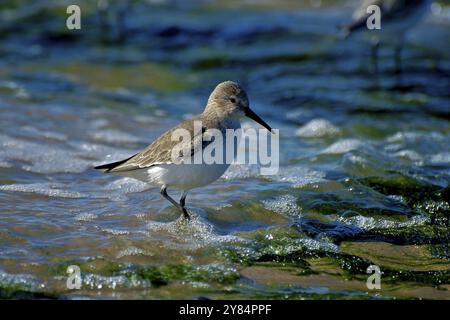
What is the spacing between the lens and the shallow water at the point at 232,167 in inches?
216

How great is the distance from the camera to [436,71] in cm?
1245

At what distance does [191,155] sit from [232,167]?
193 centimetres

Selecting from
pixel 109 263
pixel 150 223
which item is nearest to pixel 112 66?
pixel 150 223

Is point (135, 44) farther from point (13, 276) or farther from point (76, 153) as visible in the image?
point (13, 276)

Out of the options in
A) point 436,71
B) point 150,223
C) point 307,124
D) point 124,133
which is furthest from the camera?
point 436,71

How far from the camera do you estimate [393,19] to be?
12375 mm

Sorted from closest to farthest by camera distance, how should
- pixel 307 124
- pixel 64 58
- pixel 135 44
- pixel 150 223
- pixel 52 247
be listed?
pixel 52 247
pixel 150 223
pixel 307 124
pixel 64 58
pixel 135 44

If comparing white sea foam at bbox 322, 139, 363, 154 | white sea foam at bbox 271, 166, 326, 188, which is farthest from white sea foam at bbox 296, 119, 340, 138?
white sea foam at bbox 271, 166, 326, 188

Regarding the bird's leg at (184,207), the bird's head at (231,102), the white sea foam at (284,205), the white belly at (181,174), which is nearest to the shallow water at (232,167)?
the white sea foam at (284,205)

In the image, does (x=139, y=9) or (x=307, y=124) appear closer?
(x=307, y=124)

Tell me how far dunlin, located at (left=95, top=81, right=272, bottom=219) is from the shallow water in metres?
0.37

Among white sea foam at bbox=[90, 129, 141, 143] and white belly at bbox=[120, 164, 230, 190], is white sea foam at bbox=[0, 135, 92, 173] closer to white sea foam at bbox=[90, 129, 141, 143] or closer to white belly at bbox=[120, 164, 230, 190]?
white sea foam at bbox=[90, 129, 141, 143]

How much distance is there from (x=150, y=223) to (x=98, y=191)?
1108mm

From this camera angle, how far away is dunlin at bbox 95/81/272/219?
19.7ft
